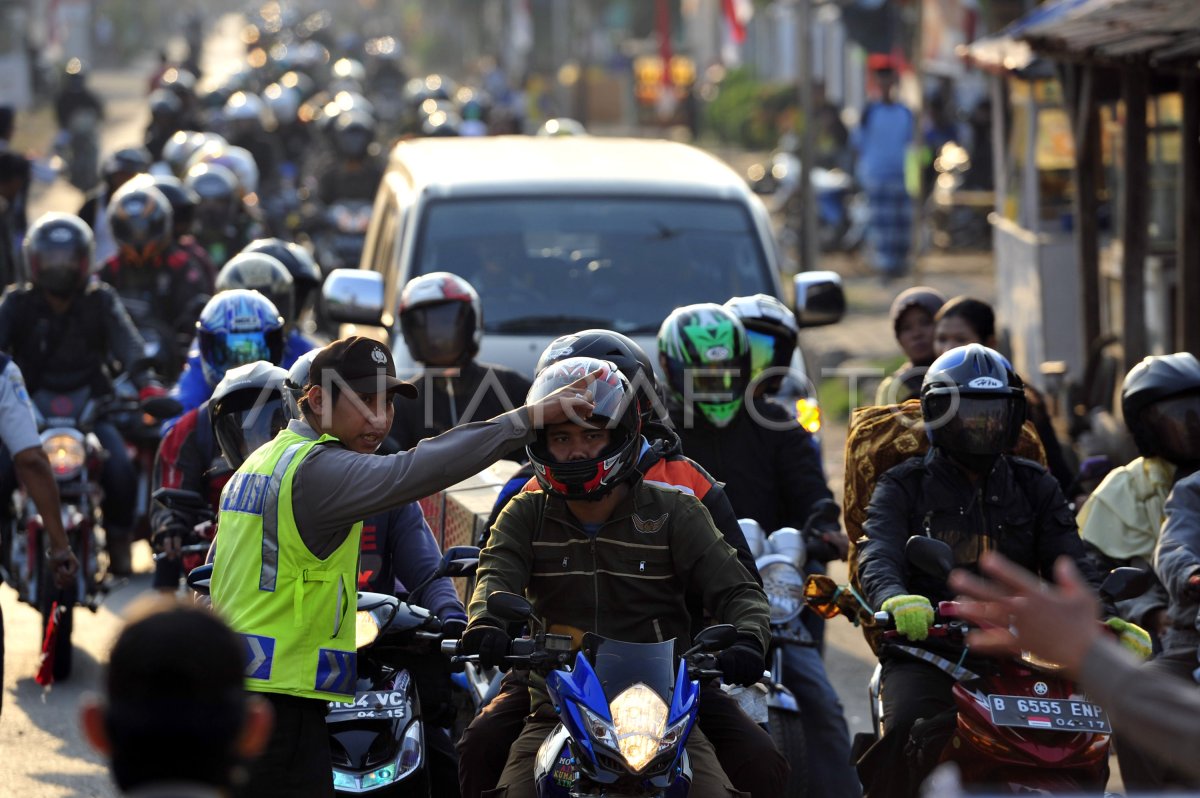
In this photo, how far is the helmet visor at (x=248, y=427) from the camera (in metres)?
6.53

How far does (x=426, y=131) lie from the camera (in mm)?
21828

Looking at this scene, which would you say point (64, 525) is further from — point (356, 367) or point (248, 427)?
point (356, 367)

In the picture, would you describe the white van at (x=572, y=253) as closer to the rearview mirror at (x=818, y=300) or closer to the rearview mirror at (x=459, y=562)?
the rearview mirror at (x=818, y=300)

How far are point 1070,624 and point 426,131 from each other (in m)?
19.1

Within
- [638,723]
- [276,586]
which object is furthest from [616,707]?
[276,586]

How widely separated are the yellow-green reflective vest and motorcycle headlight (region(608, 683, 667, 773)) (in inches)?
29.1

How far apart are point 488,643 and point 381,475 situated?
47 cm

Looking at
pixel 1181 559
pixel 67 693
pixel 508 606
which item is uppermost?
pixel 508 606

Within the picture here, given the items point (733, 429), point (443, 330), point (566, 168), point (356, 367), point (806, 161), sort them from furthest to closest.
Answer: point (806, 161), point (566, 168), point (443, 330), point (733, 429), point (356, 367)

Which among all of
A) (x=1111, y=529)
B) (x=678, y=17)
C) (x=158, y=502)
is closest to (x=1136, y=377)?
(x=1111, y=529)

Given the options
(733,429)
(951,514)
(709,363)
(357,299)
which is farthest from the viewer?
(357,299)

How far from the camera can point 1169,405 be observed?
647 cm

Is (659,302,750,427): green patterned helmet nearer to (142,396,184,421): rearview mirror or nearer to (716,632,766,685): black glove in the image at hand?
(142,396,184,421): rearview mirror

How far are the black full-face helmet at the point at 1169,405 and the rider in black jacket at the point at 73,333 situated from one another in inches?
193
